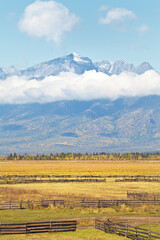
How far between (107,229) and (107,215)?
932 centimetres

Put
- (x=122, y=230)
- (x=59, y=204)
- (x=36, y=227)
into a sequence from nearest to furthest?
1. (x=36, y=227)
2. (x=122, y=230)
3. (x=59, y=204)

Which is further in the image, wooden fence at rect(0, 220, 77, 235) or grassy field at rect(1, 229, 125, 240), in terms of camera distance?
wooden fence at rect(0, 220, 77, 235)

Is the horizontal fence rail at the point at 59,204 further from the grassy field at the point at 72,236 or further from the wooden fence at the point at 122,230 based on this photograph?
the grassy field at the point at 72,236

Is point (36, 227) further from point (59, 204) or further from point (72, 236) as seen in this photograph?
point (59, 204)

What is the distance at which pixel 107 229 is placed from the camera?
38.1 metres

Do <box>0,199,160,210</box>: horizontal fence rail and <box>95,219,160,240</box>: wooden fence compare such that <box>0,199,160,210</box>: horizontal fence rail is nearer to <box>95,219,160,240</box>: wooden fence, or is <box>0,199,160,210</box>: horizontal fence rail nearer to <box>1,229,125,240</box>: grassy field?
<box>95,219,160,240</box>: wooden fence

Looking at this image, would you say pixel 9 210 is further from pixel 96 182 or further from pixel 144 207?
pixel 96 182

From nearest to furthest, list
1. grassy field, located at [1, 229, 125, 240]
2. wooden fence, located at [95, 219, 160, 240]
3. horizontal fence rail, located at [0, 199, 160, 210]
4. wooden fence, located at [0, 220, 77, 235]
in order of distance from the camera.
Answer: grassy field, located at [1, 229, 125, 240], wooden fence, located at [95, 219, 160, 240], wooden fence, located at [0, 220, 77, 235], horizontal fence rail, located at [0, 199, 160, 210]

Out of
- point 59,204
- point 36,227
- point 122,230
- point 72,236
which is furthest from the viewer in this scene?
point 59,204

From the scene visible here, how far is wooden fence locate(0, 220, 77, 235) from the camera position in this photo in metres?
36.1

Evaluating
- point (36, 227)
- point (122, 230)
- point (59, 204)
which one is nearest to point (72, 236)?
point (36, 227)

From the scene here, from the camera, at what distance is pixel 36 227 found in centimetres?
3691

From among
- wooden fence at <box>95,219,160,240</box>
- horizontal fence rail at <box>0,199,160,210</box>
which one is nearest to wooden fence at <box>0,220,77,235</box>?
wooden fence at <box>95,219,160,240</box>

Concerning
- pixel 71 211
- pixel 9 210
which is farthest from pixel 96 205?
pixel 9 210
